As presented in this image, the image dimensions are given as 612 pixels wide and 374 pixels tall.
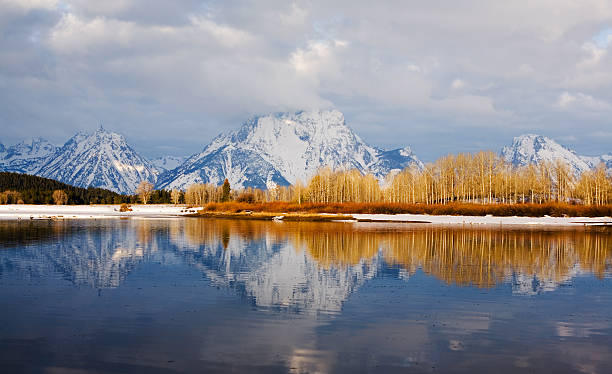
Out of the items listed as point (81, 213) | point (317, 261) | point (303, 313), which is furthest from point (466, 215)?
point (81, 213)

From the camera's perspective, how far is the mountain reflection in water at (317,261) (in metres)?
21.7

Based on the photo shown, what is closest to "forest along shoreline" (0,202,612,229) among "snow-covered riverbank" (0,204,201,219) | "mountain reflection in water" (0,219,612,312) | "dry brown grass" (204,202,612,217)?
"dry brown grass" (204,202,612,217)

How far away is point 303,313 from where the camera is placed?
1664cm

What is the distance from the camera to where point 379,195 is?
189 m

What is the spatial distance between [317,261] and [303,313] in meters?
13.0

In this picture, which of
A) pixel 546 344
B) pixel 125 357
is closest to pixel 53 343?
pixel 125 357

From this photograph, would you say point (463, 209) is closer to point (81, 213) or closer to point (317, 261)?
point (317, 261)

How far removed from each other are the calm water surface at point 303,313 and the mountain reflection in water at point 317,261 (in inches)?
6.2

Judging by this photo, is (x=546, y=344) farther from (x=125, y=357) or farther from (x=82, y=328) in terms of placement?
(x=82, y=328)

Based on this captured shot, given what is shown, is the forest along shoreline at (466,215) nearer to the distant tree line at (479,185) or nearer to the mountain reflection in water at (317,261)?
the distant tree line at (479,185)

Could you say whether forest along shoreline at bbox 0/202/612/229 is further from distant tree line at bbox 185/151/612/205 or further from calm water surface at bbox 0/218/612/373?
calm water surface at bbox 0/218/612/373

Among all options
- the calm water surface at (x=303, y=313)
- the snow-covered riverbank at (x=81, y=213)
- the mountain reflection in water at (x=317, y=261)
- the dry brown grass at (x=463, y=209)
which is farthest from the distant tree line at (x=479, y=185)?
the calm water surface at (x=303, y=313)

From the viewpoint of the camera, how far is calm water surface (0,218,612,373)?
469 inches

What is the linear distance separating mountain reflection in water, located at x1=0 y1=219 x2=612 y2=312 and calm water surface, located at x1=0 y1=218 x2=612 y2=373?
0.16 m
